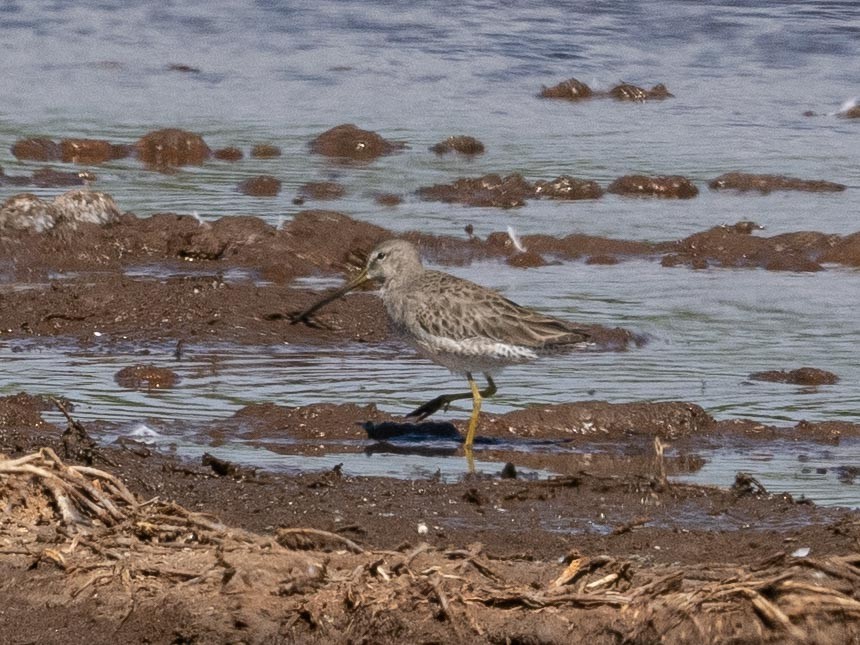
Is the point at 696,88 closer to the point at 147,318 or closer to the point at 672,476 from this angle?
the point at 147,318

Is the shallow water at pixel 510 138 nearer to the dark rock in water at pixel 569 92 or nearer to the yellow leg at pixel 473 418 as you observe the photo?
the dark rock in water at pixel 569 92

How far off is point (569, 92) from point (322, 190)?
533 cm

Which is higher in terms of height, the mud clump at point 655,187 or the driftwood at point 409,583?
the driftwood at point 409,583

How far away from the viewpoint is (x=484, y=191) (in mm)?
15016

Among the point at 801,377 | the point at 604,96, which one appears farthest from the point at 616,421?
the point at 604,96

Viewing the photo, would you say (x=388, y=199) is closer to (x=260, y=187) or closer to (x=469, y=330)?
(x=260, y=187)

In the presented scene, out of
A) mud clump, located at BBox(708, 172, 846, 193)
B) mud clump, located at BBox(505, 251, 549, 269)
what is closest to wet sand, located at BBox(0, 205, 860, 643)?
mud clump, located at BBox(505, 251, 549, 269)

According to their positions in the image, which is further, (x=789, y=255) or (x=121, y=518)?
(x=789, y=255)

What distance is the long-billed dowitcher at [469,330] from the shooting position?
8.78m

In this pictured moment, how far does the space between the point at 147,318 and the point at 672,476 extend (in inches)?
148

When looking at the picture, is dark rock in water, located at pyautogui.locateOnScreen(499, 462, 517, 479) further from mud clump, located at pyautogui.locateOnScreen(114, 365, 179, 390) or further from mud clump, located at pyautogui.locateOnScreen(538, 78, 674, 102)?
mud clump, located at pyautogui.locateOnScreen(538, 78, 674, 102)

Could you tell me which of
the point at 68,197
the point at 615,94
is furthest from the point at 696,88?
the point at 68,197

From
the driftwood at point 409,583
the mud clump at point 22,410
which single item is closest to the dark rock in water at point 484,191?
the mud clump at point 22,410

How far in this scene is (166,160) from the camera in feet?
52.2
